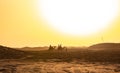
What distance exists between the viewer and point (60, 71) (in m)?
23.8

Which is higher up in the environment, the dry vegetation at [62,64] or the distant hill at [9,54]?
the distant hill at [9,54]

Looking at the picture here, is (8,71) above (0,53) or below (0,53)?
below

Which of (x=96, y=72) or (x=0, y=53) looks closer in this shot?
(x=96, y=72)

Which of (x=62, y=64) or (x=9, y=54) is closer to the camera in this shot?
(x=62, y=64)

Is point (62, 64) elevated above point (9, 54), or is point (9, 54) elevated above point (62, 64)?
point (9, 54)

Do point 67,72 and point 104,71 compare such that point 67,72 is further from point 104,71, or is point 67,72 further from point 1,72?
point 1,72

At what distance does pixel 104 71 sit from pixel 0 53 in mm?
30864

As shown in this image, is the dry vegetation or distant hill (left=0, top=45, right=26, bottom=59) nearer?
the dry vegetation

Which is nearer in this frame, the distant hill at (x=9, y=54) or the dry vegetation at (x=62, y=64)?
the dry vegetation at (x=62, y=64)

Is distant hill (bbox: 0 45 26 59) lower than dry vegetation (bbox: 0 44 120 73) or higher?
higher

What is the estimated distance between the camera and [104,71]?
23.8 meters

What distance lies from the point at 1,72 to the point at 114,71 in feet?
38.8

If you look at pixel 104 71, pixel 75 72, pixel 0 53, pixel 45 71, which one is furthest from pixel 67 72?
pixel 0 53

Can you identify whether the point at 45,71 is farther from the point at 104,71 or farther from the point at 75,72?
the point at 104,71
